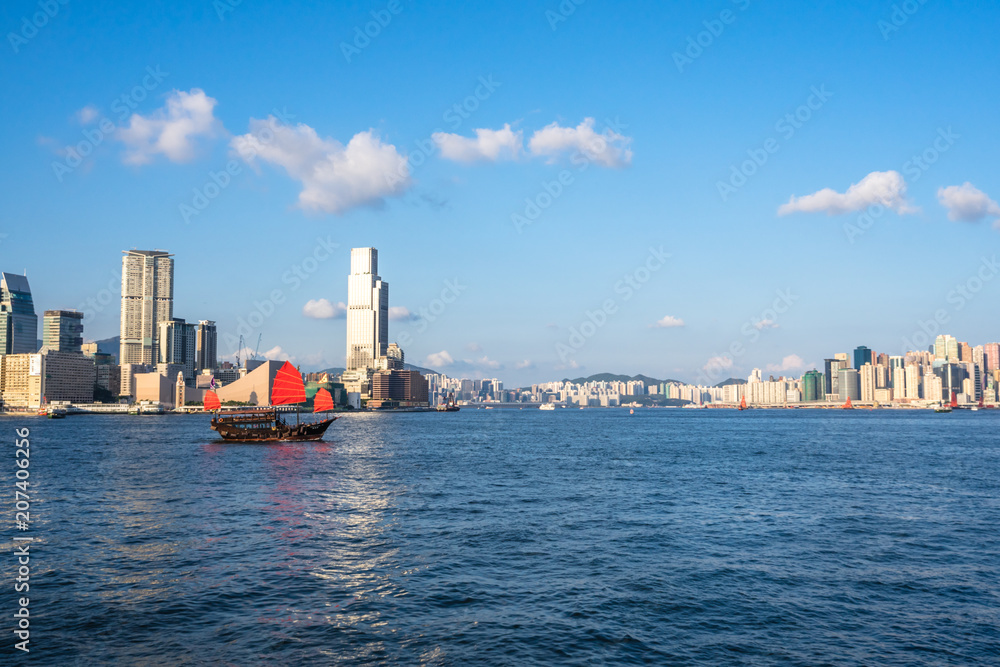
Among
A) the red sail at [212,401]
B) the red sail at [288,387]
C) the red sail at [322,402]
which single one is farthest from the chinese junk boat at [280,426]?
the red sail at [212,401]

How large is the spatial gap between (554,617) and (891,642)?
952 cm

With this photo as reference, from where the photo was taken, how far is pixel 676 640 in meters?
20.0

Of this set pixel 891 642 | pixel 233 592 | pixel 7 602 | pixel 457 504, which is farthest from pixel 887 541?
pixel 7 602

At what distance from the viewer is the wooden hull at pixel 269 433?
108m

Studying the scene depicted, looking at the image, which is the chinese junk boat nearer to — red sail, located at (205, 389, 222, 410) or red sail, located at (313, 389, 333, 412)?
red sail, located at (313, 389, 333, 412)

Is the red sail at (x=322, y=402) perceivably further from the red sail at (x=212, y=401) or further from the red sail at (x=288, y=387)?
the red sail at (x=212, y=401)

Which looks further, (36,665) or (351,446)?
(351,446)

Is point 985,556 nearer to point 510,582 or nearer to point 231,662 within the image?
point 510,582

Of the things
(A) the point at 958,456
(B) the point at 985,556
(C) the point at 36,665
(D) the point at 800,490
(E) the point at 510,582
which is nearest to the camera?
(C) the point at 36,665

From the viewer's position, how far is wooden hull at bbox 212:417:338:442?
355 feet

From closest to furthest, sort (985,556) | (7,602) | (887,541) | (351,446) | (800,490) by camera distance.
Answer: (7,602) < (985,556) < (887,541) < (800,490) < (351,446)

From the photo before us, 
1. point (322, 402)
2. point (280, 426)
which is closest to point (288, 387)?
point (280, 426)

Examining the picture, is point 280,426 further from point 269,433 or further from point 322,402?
point 322,402

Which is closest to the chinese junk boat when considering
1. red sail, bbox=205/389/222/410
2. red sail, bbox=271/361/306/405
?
red sail, bbox=271/361/306/405
